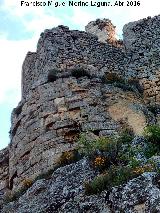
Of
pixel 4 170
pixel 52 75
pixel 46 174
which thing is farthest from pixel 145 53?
pixel 46 174

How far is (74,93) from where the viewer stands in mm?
11375

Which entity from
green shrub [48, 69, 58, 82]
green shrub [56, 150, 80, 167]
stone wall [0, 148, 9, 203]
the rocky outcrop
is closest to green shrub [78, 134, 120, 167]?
the rocky outcrop

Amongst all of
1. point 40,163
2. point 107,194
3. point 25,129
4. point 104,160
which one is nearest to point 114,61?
point 25,129

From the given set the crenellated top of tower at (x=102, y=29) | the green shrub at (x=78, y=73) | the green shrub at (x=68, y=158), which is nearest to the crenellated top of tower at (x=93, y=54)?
the green shrub at (x=78, y=73)

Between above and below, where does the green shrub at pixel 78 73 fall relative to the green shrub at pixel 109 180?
above

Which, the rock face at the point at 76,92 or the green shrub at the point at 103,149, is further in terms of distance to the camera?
the rock face at the point at 76,92

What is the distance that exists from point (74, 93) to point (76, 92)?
6 cm

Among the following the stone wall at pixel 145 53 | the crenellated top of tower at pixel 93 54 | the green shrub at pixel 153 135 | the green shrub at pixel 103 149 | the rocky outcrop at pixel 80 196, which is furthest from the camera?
the stone wall at pixel 145 53

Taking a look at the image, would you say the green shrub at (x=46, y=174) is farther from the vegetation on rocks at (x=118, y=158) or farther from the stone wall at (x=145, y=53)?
the stone wall at (x=145, y=53)

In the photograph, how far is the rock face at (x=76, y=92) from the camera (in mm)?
10383

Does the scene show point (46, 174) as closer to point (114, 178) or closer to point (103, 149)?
point (103, 149)

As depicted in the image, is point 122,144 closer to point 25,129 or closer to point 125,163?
point 125,163

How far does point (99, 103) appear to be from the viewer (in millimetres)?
11164

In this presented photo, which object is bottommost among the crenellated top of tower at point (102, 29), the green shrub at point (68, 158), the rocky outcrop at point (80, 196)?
the rocky outcrop at point (80, 196)
